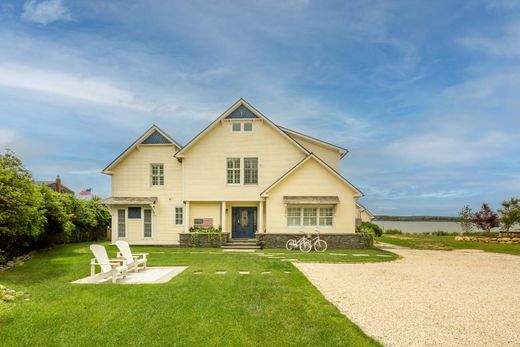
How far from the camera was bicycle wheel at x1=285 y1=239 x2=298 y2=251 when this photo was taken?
20448 millimetres

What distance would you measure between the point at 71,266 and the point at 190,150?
11652mm

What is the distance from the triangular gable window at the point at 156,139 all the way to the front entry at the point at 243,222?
643 centimetres

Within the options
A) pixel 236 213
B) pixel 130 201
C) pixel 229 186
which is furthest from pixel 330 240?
pixel 130 201

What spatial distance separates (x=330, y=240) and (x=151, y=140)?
43.2ft

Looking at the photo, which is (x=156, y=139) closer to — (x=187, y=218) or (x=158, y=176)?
(x=158, y=176)

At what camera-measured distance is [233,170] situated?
2312 cm

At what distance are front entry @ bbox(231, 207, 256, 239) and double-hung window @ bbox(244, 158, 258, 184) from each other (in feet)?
6.22

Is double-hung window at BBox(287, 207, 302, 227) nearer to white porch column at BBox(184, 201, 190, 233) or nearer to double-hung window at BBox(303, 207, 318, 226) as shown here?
double-hung window at BBox(303, 207, 318, 226)

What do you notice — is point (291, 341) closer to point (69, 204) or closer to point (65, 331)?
point (65, 331)

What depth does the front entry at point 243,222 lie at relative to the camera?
23516 mm

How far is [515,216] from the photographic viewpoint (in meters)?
29.1

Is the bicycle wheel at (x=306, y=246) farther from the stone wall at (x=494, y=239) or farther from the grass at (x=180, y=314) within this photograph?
the stone wall at (x=494, y=239)

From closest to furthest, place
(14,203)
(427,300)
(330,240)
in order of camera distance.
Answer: (427,300)
(14,203)
(330,240)

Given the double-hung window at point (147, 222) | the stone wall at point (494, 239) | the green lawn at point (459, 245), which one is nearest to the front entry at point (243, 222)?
the double-hung window at point (147, 222)
